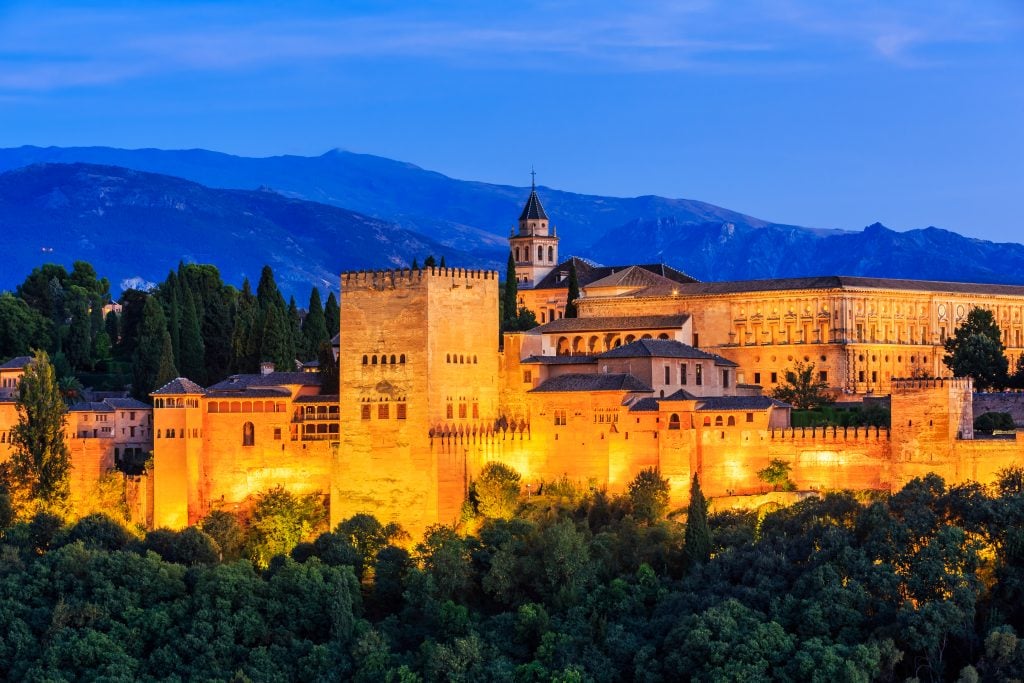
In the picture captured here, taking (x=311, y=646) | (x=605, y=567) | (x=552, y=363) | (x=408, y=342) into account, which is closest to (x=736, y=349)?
(x=552, y=363)

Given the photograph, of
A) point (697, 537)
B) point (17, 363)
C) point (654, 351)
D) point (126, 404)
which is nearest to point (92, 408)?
point (126, 404)

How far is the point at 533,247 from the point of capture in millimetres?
100312

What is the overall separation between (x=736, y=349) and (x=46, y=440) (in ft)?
106

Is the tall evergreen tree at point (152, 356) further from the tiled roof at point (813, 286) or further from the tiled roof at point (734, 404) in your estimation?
the tiled roof at point (813, 286)

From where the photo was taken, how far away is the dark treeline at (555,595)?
3969 cm

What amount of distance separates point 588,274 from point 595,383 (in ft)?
112

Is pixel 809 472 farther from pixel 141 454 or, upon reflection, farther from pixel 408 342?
pixel 141 454

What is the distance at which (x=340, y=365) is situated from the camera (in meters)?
55.0

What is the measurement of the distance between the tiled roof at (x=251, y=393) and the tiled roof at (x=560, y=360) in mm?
7798

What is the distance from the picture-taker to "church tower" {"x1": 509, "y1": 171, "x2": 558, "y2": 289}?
98812 mm

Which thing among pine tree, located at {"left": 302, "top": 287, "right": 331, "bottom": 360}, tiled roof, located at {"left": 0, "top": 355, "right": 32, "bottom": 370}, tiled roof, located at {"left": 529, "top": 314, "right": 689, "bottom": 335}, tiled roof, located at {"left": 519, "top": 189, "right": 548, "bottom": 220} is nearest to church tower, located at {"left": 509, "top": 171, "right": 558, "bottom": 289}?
tiled roof, located at {"left": 519, "top": 189, "right": 548, "bottom": 220}

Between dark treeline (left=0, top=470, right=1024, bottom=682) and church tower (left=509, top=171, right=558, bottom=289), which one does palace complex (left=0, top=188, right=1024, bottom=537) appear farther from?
church tower (left=509, top=171, right=558, bottom=289)

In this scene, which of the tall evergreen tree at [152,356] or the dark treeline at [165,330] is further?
the dark treeline at [165,330]

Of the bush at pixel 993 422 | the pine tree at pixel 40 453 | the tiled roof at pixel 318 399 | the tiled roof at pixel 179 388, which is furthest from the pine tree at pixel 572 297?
the pine tree at pixel 40 453
